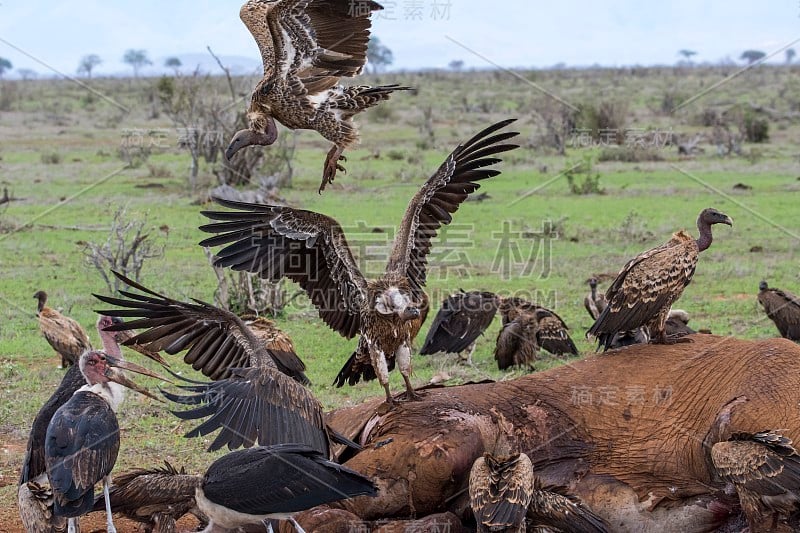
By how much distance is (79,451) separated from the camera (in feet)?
19.5

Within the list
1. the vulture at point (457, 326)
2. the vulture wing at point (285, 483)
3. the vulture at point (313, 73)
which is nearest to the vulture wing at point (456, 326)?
the vulture at point (457, 326)

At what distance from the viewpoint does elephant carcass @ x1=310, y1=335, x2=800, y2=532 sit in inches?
247

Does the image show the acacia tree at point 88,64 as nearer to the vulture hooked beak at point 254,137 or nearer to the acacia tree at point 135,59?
the acacia tree at point 135,59

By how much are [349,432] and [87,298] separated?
8683 mm

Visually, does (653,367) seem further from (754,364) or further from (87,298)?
(87,298)

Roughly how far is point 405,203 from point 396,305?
14.9m

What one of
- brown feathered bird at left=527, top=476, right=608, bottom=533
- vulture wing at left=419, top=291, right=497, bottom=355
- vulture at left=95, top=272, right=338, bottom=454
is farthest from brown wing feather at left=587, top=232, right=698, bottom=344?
vulture wing at left=419, top=291, right=497, bottom=355

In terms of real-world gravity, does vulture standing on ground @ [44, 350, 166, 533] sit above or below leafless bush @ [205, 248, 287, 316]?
above

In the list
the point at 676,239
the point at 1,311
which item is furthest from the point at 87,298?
the point at 676,239

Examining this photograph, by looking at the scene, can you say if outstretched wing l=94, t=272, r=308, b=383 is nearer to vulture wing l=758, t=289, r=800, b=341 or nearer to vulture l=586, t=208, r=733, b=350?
vulture l=586, t=208, r=733, b=350

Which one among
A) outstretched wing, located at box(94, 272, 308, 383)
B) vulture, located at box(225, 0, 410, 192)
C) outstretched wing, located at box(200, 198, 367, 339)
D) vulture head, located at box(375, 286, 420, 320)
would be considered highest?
vulture, located at box(225, 0, 410, 192)

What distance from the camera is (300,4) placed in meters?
6.45

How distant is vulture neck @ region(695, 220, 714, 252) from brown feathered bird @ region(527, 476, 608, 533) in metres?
2.42

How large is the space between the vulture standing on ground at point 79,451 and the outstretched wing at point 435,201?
1.88 meters
